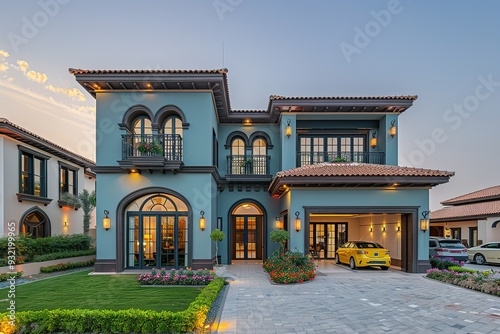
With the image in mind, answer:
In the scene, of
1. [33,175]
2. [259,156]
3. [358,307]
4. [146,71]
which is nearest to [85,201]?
[33,175]

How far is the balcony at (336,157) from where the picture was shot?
15.9 meters

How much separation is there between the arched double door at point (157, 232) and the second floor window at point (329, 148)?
739 cm

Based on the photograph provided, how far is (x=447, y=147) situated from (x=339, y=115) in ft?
33.6

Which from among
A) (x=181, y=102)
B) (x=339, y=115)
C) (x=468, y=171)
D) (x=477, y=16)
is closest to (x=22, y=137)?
(x=181, y=102)

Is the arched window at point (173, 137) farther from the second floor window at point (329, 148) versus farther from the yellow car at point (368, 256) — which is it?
the yellow car at point (368, 256)

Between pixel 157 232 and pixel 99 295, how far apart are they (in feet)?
15.0

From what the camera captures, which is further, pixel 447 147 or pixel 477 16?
pixel 447 147

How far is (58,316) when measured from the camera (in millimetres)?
6000

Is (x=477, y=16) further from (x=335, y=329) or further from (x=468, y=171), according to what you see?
(x=335, y=329)

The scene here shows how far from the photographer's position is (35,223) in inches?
681

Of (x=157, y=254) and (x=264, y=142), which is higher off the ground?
(x=264, y=142)

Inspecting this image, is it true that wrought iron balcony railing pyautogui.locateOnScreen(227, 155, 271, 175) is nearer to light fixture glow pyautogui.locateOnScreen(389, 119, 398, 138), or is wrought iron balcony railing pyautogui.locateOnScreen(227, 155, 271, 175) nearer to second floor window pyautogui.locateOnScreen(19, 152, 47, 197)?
light fixture glow pyautogui.locateOnScreen(389, 119, 398, 138)

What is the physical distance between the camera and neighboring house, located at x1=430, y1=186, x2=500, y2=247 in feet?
63.9

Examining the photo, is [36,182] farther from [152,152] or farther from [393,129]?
[393,129]
